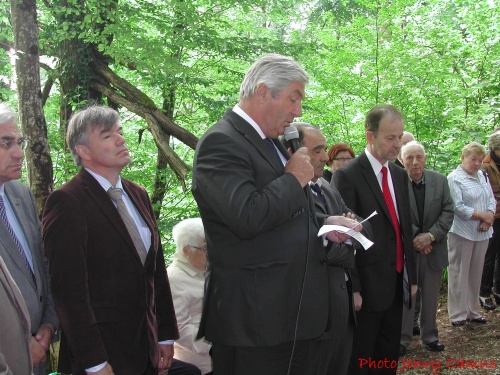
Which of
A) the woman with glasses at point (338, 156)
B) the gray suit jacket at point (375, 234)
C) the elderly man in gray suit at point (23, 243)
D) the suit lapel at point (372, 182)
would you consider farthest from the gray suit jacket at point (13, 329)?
the woman with glasses at point (338, 156)

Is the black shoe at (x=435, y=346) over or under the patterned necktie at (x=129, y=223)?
under

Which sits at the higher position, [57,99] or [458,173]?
[57,99]

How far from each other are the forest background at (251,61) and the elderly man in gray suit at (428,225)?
2.60 meters

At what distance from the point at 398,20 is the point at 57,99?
18.4ft

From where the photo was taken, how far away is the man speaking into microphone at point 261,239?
7.57 feet

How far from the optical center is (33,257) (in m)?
2.77

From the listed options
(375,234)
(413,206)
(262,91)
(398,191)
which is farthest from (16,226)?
(413,206)

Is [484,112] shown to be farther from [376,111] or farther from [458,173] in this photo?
[376,111]

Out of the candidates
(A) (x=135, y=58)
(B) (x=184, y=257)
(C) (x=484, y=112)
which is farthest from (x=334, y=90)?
(B) (x=184, y=257)

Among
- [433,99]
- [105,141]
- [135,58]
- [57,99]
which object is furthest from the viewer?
[57,99]

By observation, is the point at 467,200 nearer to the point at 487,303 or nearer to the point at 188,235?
the point at 487,303

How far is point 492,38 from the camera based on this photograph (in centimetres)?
905

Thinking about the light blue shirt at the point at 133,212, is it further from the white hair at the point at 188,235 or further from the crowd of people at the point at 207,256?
the white hair at the point at 188,235

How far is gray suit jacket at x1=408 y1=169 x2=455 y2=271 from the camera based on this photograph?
5.50 meters
